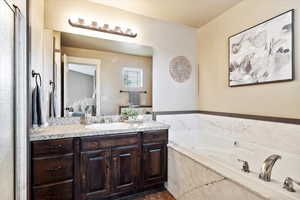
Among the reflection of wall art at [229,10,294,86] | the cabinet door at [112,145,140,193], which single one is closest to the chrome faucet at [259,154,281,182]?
the reflection of wall art at [229,10,294,86]

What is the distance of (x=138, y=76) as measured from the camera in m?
2.63

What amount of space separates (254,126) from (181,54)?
5.33 ft

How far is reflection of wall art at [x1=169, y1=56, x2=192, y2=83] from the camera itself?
2789 millimetres

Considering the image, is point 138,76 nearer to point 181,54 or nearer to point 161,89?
point 161,89

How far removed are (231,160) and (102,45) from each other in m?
2.27

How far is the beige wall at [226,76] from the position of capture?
170 centimetres

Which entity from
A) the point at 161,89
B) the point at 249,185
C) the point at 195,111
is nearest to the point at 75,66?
the point at 161,89

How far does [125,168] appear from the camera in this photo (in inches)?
75.7

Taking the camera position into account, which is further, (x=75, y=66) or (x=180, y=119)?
(x=180, y=119)

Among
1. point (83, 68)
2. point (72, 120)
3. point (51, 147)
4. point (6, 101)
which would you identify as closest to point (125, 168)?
point (51, 147)

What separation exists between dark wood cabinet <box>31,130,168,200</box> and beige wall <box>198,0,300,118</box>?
1.15 metres

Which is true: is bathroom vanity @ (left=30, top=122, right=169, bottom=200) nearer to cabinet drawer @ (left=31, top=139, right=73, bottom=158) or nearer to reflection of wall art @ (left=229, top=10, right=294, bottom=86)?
cabinet drawer @ (left=31, top=139, right=73, bottom=158)

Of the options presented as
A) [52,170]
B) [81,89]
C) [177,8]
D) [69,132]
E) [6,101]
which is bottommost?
[52,170]

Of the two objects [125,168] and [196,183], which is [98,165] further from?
[196,183]
